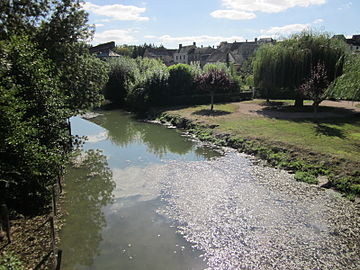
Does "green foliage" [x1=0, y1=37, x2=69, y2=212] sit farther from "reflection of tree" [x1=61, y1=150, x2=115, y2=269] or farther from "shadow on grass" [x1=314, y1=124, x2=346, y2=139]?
"shadow on grass" [x1=314, y1=124, x2=346, y2=139]

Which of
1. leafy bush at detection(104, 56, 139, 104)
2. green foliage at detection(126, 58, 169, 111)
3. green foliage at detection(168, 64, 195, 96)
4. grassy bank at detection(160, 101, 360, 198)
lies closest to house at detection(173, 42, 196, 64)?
leafy bush at detection(104, 56, 139, 104)

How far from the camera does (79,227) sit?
897 centimetres

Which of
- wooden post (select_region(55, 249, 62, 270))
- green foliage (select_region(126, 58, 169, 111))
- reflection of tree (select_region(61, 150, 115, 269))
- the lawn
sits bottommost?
reflection of tree (select_region(61, 150, 115, 269))

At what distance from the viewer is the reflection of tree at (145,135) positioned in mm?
18328

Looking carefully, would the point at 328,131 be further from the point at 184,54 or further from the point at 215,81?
the point at 184,54

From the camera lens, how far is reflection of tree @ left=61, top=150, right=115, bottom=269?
777 cm

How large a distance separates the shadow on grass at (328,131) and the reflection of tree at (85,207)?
12703mm

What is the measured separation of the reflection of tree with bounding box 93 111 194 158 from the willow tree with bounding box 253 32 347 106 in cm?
1141

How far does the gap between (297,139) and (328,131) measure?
9.85ft

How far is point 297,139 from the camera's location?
52.2ft

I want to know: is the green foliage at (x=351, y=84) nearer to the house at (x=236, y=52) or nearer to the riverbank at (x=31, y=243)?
the riverbank at (x=31, y=243)

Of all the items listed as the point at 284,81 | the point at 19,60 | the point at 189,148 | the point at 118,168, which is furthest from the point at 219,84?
the point at 19,60

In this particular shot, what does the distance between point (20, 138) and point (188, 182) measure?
7097 millimetres

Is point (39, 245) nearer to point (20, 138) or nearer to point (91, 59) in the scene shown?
point (20, 138)
